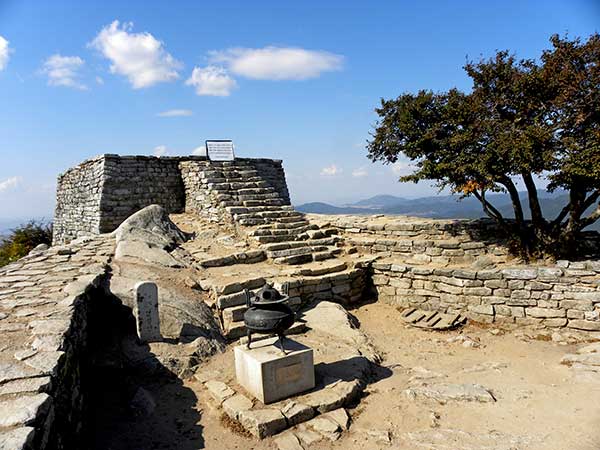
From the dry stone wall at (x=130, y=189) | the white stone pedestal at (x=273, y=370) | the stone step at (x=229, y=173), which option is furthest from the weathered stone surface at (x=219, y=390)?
the stone step at (x=229, y=173)

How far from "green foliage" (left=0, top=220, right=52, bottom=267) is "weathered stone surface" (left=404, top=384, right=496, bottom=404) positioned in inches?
741

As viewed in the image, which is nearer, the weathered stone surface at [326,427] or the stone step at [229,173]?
the weathered stone surface at [326,427]

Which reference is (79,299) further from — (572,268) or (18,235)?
(18,235)

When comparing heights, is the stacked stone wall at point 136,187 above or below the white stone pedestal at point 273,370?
above

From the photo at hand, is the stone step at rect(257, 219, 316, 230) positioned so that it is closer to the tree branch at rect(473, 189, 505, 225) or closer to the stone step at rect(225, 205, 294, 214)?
the stone step at rect(225, 205, 294, 214)

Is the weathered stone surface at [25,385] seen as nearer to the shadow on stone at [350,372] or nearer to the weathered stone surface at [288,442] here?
the weathered stone surface at [288,442]

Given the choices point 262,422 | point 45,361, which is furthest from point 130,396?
point 262,422

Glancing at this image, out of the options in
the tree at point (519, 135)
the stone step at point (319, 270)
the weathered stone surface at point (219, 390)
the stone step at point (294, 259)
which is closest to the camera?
the weathered stone surface at point (219, 390)

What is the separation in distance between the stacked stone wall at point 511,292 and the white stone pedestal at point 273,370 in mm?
4966

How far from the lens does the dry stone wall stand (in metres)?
13.6

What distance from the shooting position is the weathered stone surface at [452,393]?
5.55 m

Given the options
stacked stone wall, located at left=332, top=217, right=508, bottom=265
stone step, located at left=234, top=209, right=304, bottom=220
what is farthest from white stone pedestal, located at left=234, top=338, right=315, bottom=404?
stone step, located at left=234, top=209, right=304, bottom=220

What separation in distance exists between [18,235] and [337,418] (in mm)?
20619

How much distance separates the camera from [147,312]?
19.9 ft
